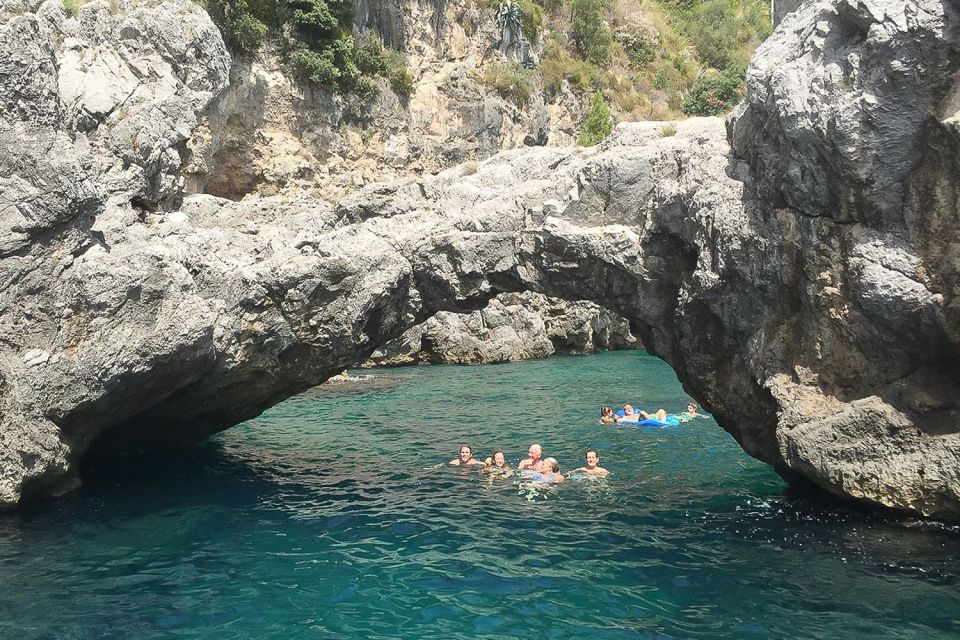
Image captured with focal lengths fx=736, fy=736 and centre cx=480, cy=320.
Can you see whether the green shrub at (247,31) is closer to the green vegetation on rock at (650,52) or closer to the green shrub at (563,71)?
the green vegetation on rock at (650,52)

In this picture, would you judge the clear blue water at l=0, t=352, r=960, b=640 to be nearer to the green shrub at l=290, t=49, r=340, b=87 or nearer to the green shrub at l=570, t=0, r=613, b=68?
the green shrub at l=290, t=49, r=340, b=87

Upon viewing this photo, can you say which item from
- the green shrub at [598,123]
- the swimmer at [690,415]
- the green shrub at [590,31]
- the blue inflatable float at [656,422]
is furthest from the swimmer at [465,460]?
the green shrub at [590,31]

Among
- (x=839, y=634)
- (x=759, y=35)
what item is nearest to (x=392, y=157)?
(x=839, y=634)

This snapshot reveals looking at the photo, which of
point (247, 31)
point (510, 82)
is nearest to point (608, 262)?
point (247, 31)

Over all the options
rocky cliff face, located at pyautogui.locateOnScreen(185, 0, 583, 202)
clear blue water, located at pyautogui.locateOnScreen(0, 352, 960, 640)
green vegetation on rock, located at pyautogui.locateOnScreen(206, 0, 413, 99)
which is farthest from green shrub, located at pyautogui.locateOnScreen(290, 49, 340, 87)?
clear blue water, located at pyautogui.locateOnScreen(0, 352, 960, 640)

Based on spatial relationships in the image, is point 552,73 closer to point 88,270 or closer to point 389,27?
point 389,27

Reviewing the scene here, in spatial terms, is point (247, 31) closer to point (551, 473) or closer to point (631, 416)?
point (631, 416)

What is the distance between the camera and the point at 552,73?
170ft

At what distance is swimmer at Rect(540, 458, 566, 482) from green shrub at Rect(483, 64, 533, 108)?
35803 millimetres

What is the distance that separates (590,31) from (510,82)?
494 inches

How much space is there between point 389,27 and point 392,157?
7.56 metres

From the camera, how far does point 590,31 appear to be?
55656 mm

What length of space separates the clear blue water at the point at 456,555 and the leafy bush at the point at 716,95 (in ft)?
142

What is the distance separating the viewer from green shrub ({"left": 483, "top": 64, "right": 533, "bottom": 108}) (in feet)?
153
